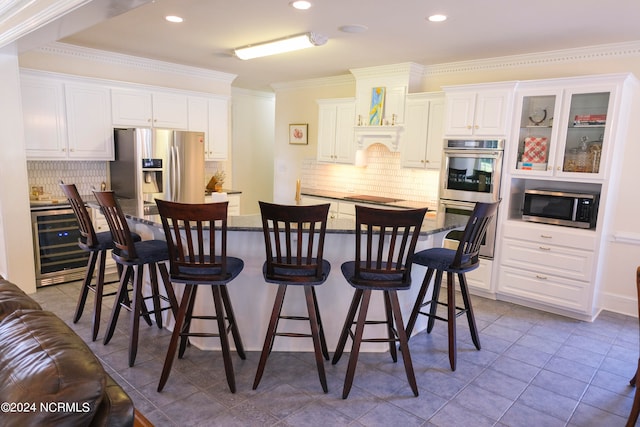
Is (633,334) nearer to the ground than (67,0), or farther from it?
nearer to the ground

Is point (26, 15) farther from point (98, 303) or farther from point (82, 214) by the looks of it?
point (98, 303)


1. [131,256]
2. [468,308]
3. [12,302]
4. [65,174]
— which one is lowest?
[468,308]

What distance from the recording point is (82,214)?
3.16 metres

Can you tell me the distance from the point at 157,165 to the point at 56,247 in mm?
1353

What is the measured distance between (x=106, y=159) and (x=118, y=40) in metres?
1.35

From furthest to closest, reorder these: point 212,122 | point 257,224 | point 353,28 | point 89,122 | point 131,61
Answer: point 212,122, point 131,61, point 89,122, point 353,28, point 257,224

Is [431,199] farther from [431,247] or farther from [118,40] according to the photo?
[118,40]

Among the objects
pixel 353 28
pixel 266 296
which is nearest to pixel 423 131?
pixel 353 28

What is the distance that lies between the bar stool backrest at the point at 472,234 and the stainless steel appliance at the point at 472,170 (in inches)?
63.3

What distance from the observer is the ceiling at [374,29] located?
10.0 feet

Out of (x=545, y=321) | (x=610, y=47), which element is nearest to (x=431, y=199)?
(x=545, y=321)

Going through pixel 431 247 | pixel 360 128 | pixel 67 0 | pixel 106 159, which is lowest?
pixel 431 247

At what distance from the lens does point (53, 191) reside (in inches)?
186

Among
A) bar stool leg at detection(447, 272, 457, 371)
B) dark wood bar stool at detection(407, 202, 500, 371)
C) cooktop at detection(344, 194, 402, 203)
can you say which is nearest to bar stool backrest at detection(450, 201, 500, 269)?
dark wood bar stool at detection(407, 202, 500, 371)
